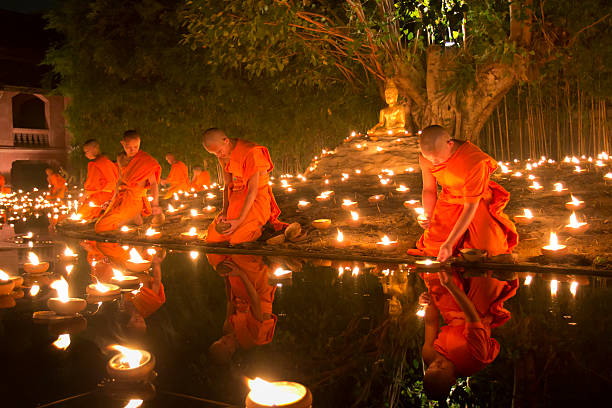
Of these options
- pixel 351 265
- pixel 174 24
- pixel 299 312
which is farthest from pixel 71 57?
pixel 299 312

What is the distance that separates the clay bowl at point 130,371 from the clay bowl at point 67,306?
98 cm

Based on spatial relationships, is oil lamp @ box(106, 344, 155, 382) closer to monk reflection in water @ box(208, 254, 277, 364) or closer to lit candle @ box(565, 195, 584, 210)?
monk reflection in water @ box(208, 254, 277, 364)

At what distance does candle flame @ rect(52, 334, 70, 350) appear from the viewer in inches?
101

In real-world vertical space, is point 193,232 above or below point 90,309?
above

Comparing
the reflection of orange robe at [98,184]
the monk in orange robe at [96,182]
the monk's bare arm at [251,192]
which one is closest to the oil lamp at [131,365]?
the monk's bare arm at [251,192]

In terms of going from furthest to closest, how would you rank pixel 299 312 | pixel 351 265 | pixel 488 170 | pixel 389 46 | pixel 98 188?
pixel 389 46
pixel 98 188
pixel 351 265
pixel 488 170
pixel 299 312

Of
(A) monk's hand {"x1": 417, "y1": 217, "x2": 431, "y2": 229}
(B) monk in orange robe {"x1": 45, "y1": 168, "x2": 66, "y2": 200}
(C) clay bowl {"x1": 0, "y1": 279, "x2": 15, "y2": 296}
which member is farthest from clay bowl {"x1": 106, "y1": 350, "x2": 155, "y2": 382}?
(B) monk in orange robe {"x1": 45, "y1": 168, "x2": 66, "y2": 200}

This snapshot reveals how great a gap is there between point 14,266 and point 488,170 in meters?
4.38

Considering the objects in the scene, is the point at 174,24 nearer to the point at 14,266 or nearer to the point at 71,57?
the point at 71,57

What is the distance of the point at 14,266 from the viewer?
480 centimetres

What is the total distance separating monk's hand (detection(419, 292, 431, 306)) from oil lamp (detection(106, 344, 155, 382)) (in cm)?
166

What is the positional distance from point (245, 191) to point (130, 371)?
3522 millimetres

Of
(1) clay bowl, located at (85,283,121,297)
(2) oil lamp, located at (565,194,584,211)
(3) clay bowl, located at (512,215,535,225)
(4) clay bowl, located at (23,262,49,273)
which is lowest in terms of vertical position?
(1) clay bowl, located at (85,283,121,297)

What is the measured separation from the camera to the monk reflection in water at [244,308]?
248cm
